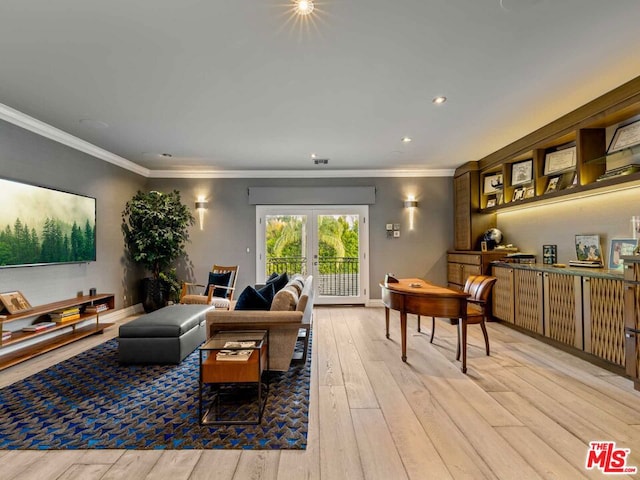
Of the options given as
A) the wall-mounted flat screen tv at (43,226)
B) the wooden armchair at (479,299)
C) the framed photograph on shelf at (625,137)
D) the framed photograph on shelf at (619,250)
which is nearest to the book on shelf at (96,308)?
the wall-mounted flat screen tv at (43,226)

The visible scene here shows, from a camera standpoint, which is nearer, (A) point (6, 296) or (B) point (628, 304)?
(B) point (628, 304)

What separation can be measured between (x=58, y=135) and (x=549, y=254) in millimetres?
6738

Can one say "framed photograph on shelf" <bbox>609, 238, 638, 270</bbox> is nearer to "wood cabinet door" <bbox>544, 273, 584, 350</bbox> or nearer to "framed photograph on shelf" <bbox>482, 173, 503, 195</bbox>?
"wood cabinet door" <bbox>544, 273, 584, 350</bbox>

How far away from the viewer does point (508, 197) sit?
473 centimetres

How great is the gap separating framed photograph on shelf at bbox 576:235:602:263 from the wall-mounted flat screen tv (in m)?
6.47

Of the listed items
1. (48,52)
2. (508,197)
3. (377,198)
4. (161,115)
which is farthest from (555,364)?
(48,52)

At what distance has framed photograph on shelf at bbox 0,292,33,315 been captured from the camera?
10.2 ft

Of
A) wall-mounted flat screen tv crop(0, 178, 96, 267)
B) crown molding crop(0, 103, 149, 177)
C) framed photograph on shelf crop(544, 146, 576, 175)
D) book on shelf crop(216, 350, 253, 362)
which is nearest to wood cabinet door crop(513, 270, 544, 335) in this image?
framed photograph on shelf crop(544, 146, 576, 175)

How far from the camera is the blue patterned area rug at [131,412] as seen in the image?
193 cm

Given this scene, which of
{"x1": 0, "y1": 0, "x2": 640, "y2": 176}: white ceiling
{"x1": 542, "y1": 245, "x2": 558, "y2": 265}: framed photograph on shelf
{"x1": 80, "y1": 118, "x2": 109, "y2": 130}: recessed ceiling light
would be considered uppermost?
{"x1": 0, "y1": 0, "x2": 640, "y2": 176}: white ceiling

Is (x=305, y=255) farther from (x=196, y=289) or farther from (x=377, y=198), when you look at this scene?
(x=196, y=289)

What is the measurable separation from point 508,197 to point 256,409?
4.62 meters

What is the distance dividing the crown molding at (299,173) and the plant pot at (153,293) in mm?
2055

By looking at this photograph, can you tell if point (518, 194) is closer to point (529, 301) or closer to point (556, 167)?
point (556, 167)
